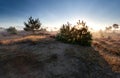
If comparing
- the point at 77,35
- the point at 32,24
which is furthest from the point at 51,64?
the point at 32,24

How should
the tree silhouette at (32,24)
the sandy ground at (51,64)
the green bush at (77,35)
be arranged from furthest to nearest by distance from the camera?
the tree silhouette at (32,24) → the green bush at (77,35) → the sandy ground at (51,64)

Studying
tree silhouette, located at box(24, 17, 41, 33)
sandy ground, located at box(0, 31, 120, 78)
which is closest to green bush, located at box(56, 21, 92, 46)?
sandy ground, located at box(0, 31, 120, 78)

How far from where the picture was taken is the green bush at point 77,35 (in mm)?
20672

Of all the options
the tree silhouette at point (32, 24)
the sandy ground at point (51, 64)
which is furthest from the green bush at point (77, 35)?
the tree silhouette at point (32, 24)

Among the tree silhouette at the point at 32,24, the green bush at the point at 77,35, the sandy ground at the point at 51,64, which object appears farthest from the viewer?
the tree silhouette at the point at 32,24

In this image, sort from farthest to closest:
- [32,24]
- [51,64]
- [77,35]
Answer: [32,24], [77,35], [51,64]

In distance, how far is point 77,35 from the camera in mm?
21484

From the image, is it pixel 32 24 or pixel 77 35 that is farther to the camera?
pixel 32 24

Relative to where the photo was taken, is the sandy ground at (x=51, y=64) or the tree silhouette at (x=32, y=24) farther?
the tree silhouette at (x=32, y=24)

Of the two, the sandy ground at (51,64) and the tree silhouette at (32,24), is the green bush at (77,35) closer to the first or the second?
the sandy ground at (51,64)

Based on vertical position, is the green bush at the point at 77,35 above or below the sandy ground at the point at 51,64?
above

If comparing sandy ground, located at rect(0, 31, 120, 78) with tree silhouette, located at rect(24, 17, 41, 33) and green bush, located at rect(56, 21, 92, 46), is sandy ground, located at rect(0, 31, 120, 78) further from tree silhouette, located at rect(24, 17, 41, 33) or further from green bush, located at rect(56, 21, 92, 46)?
tree silhouette, located at rect(24, 17, 41, 33)

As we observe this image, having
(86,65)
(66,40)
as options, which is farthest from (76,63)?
(66,40)

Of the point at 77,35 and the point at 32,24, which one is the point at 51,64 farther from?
the point at 32,24
